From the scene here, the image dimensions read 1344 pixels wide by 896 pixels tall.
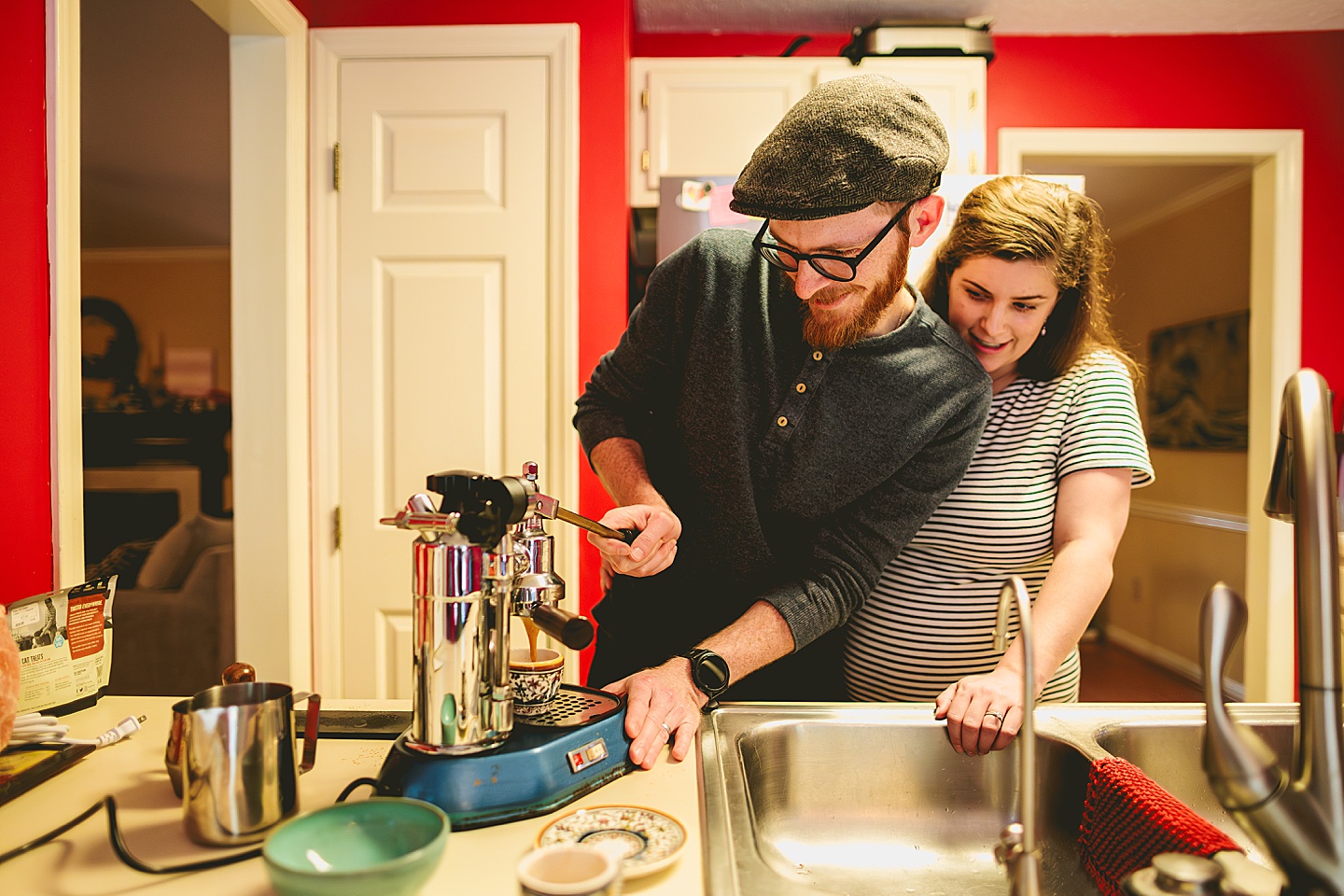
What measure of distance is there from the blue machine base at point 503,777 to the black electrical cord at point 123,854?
0.12m

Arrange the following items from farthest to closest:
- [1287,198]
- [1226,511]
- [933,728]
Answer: [1226,511]
[1287,198]
[933,728]

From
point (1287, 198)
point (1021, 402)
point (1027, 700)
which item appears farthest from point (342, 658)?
point (1287, 198)

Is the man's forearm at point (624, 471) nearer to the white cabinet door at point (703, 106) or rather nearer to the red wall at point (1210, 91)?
the white cabinet door at point (703, 106)

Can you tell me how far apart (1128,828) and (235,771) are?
31.5 inches

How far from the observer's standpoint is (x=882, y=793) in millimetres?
1009

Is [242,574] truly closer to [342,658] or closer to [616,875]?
[342,658]

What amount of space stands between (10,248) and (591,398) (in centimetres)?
92

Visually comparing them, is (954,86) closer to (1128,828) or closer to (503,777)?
(1128,828)

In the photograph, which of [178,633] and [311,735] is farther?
[178,633]

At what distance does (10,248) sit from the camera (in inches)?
51.1

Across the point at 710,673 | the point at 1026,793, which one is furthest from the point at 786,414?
Answer: the point at 1026,793

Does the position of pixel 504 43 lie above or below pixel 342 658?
above

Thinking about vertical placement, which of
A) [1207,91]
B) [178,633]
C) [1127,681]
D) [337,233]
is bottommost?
[1127,681]

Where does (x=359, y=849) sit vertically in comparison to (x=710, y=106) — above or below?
below
